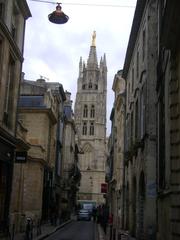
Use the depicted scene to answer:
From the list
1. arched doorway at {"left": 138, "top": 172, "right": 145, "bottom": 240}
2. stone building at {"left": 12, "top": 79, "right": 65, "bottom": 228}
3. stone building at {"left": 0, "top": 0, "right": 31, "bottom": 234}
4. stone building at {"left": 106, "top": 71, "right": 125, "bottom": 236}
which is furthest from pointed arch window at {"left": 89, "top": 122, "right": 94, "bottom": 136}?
stone building at {"left": 0, "top": 0, "right": 31, "bottom": 234}

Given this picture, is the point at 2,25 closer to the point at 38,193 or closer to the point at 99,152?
the point at 38,193

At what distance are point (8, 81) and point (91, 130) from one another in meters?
115

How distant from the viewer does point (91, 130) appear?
139 m

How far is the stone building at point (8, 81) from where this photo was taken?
21.7 m

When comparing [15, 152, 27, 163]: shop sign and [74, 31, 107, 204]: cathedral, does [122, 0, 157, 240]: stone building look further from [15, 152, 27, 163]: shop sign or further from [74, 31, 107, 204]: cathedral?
[74, 31, 107, 204]: cathedral

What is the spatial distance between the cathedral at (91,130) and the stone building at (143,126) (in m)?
102

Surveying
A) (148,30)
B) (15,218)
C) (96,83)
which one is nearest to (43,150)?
(15,218)

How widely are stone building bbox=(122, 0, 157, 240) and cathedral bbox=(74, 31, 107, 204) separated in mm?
102065

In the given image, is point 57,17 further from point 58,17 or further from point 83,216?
point 83,216

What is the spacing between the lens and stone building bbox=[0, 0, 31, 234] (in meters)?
21.7

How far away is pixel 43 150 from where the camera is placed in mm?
38781

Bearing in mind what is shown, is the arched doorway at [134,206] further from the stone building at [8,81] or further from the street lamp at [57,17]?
the street lamp at [57,17]

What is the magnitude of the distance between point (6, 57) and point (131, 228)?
44.1ft

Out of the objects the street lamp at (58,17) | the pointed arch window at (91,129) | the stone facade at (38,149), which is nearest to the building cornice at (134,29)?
the stone facade at (38,149)
